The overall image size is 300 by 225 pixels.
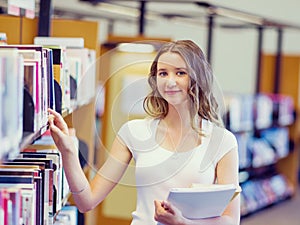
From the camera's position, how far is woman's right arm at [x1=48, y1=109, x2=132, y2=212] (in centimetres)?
221

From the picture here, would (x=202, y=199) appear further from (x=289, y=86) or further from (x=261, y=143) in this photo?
(x=289, y=86)

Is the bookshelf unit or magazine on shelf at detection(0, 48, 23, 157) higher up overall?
magazine on shelf at detection(0, 48, 23, 157)

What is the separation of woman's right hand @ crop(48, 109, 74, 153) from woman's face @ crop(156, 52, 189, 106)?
1.15 ft

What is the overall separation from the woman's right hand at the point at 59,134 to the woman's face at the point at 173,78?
349 millimetres

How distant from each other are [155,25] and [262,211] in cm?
502

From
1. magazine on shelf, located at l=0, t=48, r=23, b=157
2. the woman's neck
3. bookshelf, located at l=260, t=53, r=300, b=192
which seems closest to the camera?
magazine on shelf, located at l=0, t=48, r=23, b=157

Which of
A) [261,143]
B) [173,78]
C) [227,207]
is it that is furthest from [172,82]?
[261,143]

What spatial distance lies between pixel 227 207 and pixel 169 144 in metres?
0.30

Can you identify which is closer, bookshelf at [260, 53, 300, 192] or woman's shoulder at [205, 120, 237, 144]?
woman's shoulder at [205, 120, 237, 144]

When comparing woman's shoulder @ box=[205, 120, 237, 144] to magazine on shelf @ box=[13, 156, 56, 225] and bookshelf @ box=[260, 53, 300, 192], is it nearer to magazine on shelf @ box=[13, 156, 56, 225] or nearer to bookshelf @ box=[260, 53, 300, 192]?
magazine on shelf @ box=[13, 156, 56, 225]

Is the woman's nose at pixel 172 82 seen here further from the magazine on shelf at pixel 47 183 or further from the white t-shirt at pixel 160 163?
the magazine on shelf at pixel 47 183

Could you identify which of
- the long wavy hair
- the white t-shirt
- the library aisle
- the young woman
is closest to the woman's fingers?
the young woman

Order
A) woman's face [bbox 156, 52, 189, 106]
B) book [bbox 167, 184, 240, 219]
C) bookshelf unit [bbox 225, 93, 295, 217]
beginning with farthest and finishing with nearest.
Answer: bookshelf unit [bbox 225, 93, 295, 217], woman's face [bbox 156, 52, 189, 106], book [bbox 167, 184, 240, 219]

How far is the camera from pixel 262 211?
7.09 meters
